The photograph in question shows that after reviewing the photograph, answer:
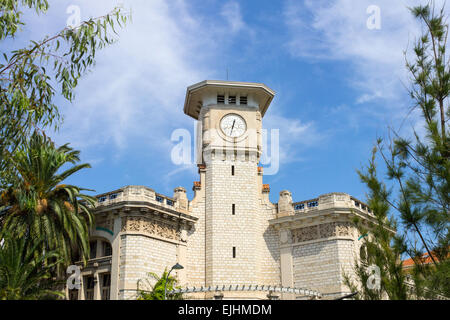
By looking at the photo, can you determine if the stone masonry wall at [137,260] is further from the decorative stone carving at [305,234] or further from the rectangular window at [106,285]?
the decorative stone carving at [305,234]

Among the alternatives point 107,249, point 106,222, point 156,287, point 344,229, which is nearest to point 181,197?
point 106,222

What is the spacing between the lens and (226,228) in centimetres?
3525

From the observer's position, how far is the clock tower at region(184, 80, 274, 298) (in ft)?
113

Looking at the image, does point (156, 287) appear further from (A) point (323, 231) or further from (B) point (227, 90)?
(B) point (227, 90)

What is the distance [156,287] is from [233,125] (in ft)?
44.7

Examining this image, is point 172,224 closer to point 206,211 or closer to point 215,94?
point 206,211

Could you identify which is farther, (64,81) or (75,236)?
(75,236)

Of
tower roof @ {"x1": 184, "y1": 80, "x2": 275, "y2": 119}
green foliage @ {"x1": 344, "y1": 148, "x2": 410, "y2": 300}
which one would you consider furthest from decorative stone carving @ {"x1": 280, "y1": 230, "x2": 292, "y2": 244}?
green foliage @ {"x1": 344, "y1": 148, "x2": 410, "y2": 300}

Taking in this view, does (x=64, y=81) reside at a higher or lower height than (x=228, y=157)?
lower

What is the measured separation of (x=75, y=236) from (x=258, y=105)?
1740 cm

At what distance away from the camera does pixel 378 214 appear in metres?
12.2

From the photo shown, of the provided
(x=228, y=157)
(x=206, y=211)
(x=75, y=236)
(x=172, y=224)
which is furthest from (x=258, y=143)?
(x=75, y=236)

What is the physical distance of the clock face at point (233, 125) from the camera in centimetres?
3781
